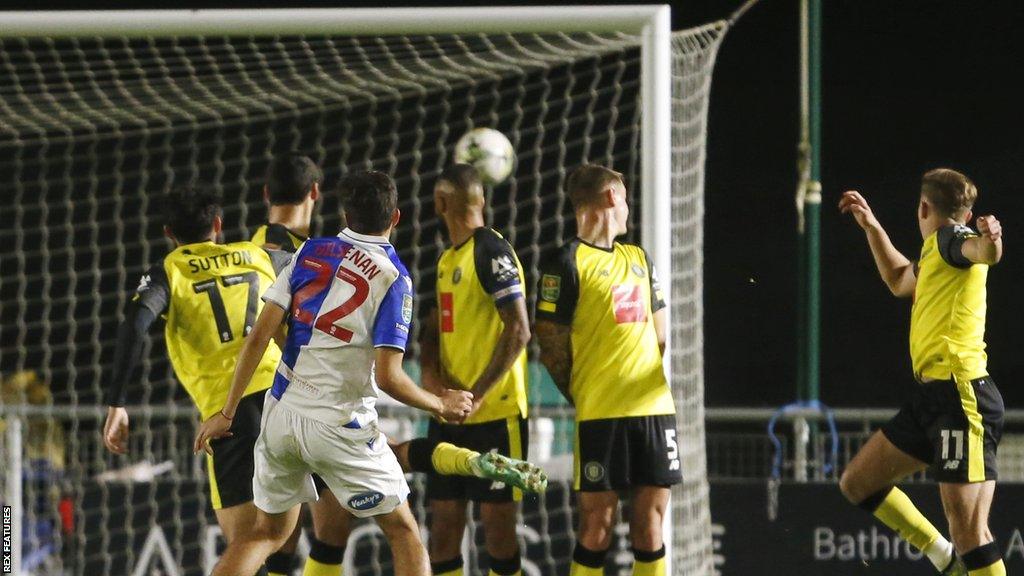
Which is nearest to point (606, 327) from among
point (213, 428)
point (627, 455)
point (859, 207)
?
point (627, 455)

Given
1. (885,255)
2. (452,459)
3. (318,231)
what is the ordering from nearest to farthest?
(452,459)
(885,255)
(318,231)

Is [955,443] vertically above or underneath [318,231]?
underneath

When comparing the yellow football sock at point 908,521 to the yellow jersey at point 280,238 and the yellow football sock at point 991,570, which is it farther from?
the yellow jersey at point 280,238

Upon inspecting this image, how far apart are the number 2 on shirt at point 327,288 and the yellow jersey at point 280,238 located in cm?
100

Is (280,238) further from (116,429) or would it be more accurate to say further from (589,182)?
(589,182)

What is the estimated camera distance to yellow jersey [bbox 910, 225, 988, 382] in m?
5.18

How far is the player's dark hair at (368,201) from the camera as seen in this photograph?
4.52 meters

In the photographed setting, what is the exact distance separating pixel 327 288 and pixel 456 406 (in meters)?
0.58

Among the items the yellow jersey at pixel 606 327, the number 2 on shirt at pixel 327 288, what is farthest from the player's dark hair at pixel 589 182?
the number 2 on shirt at pixel 327 288

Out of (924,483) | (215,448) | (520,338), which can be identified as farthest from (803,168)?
(215,448)

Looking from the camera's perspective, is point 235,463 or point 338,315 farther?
point 235,463

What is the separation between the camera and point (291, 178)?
5.43 metres

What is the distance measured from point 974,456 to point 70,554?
4209mm

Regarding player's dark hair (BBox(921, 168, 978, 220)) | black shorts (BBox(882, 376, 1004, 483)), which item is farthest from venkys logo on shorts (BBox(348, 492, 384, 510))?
player's dark hair (BBox(921, 168, 978, 220))
